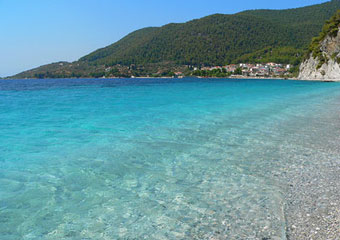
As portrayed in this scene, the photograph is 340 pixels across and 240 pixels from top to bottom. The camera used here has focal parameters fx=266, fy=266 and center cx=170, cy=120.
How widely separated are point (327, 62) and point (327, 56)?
6.59ft

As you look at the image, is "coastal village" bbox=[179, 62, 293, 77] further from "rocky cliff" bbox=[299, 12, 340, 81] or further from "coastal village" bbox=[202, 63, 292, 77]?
"rocky cliff" bbox=[299, 12, 340, 81]

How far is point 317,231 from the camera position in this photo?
383 centimetres

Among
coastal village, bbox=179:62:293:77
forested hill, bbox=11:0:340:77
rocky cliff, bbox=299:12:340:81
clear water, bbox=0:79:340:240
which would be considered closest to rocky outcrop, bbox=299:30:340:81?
rocky cliff, bbox=299:12:340:81

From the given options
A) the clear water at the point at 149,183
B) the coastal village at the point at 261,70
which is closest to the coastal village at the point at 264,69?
the coastal village at the point at 261,70

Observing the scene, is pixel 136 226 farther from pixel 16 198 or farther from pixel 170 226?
pixel 16 198

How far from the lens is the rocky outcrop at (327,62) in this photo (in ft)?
250

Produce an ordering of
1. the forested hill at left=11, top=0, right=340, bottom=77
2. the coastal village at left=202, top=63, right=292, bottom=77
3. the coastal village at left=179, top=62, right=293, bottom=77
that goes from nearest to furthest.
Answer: the coastal village at left=179, top=62, right=293, bottom=77
the coastal village at left=202, top=63, right=292, bottom=77
the forested hill at left=11, top=0, right=340, bottom=77

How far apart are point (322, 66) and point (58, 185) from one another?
94.5 metres

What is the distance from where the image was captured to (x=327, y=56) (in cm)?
8025

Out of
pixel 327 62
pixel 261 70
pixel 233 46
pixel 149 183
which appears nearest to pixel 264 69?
pixel 261 70

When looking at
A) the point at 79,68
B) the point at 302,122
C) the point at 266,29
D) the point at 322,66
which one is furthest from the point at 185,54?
the point at 302,122

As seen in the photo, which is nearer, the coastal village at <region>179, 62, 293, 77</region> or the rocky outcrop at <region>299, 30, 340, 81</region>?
the rocky outcrop at <region>299, 30, 340, 81</region>

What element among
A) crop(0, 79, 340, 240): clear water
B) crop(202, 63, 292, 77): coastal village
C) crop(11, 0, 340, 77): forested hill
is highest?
crop(11, 0, 340, 77): forested hill

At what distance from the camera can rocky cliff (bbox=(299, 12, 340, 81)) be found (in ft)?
251
